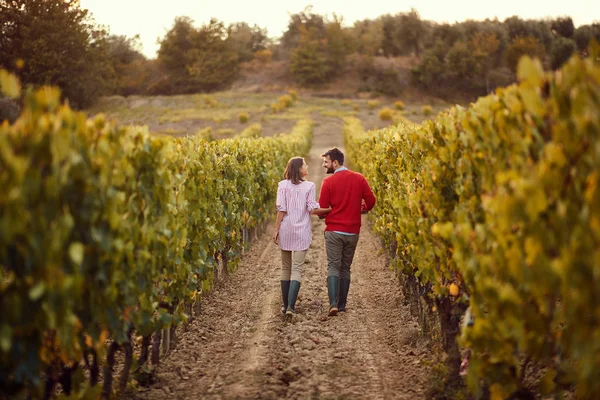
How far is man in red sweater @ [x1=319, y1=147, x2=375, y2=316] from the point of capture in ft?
24.3

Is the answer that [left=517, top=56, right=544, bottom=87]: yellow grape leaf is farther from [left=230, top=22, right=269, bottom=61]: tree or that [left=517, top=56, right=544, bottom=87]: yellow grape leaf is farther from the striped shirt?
[left=230, top=22, right=269, bottom=61]: tree

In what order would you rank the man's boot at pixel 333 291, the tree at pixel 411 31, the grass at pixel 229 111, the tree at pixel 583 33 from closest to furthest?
1. the man's boot at pixel 333 291
2. the grass at pixel 229 111
3. the tree at pixel 583 33
4. the tree at pixel 411 31

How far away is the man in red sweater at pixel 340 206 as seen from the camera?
7395mm

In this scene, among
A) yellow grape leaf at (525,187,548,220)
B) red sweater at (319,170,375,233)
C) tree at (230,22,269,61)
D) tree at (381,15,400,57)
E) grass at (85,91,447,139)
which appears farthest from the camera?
tree at (381,15,400,57)

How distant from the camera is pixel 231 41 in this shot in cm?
8394

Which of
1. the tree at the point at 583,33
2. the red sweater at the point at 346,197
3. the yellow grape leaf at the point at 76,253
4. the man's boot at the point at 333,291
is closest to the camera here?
the yellow grape leaf at the point at 76,253

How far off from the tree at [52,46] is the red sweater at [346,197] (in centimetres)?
4388

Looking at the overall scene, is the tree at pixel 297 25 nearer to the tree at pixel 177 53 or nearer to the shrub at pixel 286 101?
the tree at pixel 177 53

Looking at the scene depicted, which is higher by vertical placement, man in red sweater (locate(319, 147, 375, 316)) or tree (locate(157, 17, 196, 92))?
tree (locate(157, 17, 196, 92))

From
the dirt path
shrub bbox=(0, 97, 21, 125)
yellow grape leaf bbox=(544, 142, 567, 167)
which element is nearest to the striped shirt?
the dirt path

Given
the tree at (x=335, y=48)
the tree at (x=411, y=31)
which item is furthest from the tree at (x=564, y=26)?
the tree at (x=335, y=48)

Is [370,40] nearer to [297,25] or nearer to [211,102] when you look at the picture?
[297,25]

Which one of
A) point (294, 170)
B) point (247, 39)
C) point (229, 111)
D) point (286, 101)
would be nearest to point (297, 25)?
point (247, 39)

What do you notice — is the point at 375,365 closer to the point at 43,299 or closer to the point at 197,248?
the point at 197,248
